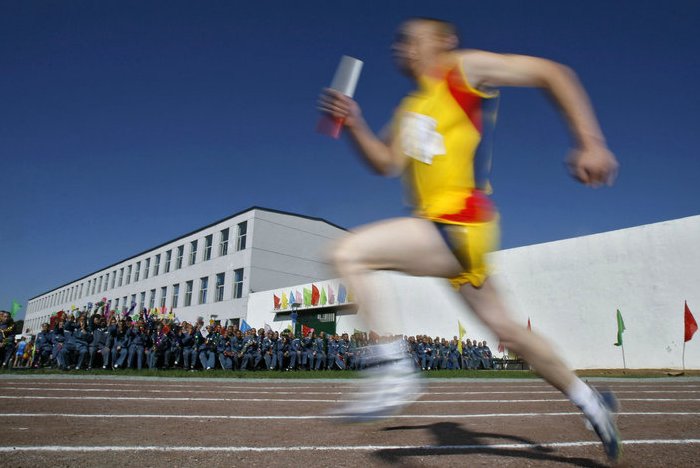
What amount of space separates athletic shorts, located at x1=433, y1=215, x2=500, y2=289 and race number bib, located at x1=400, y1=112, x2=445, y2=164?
35 centimetres

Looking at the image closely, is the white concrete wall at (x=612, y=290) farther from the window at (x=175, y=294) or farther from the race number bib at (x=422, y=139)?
the window at (x=175, y=294)

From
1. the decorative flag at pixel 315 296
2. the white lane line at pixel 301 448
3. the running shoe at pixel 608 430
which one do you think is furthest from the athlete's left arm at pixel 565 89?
the decorative flag at pixel 315 296

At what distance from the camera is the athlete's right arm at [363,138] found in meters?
2.41

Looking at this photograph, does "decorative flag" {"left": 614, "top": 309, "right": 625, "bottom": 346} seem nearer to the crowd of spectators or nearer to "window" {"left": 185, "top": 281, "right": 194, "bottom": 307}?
the crowd of spectators

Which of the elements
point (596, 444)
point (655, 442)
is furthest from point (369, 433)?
point (655, 442)

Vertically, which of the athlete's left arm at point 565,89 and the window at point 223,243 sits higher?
the window at point 223,243

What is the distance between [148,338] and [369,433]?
54.2 feet

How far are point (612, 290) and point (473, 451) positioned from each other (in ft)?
62.9

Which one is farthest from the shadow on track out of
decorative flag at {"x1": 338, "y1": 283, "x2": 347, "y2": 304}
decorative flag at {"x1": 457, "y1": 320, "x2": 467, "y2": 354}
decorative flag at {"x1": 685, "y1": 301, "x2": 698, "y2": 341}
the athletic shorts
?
decorative flag at {"x1": 457, "y1": 320, "x2": 467, "y2": 354}

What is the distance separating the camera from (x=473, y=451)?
11.2 feet

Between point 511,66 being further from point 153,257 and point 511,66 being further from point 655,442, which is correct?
point 153,257

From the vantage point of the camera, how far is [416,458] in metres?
3.13

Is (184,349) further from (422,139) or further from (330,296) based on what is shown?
(422,139)

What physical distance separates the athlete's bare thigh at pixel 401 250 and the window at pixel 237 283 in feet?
121
